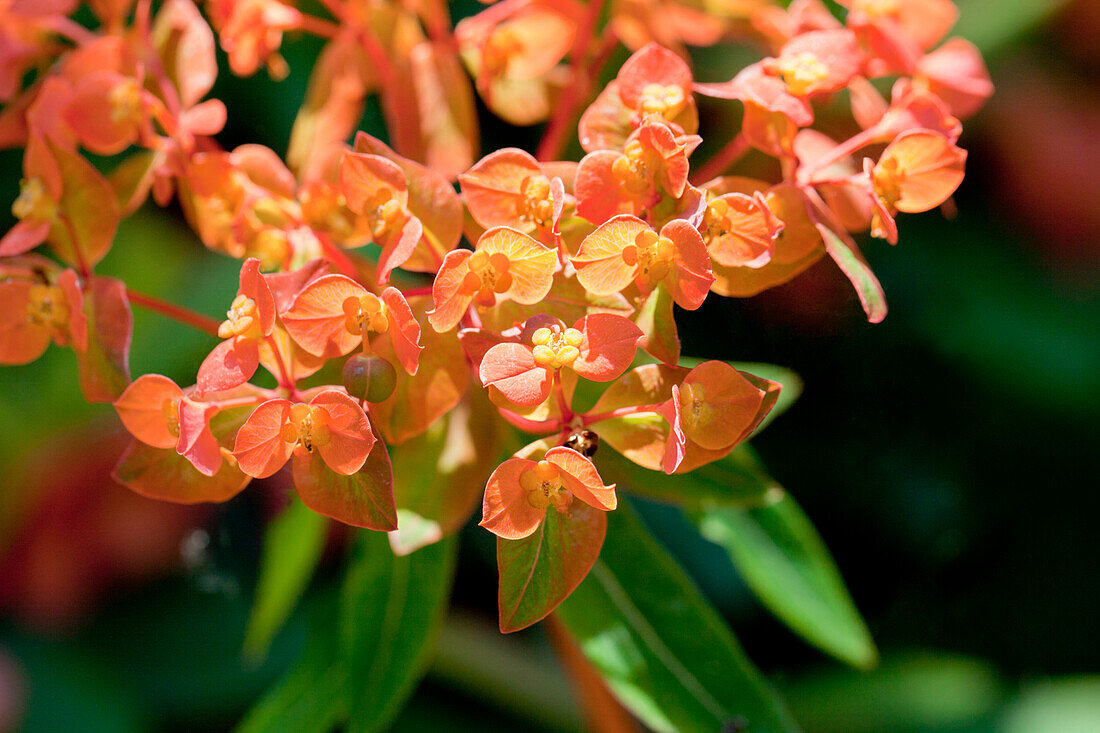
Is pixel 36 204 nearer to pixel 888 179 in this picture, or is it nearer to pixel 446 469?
pixel 446 469

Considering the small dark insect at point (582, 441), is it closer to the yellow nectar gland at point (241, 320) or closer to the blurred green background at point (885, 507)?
the yellow nectar gland at point (241, 320)

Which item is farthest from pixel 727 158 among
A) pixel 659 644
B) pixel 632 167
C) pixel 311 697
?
pixel 311 697

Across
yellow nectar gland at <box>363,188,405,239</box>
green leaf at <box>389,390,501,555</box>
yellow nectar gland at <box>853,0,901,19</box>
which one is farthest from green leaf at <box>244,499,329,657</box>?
yellow nectar gland at <box>853,0,901,19</box>

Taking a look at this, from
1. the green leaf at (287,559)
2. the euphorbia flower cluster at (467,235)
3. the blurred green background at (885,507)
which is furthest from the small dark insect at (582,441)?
the blurred green background at (885,507)

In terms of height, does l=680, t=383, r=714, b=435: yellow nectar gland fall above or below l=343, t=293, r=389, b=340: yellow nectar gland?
below

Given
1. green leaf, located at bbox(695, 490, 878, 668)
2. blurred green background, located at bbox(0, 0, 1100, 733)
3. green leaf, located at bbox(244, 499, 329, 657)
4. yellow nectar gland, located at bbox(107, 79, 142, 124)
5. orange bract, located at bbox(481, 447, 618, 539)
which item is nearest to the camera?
orange bract, located at bbox(481, 447, 618, 539)

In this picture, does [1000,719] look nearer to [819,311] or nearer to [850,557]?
[850,557]

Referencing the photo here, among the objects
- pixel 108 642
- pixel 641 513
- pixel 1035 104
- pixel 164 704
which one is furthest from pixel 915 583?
pixel 108 642

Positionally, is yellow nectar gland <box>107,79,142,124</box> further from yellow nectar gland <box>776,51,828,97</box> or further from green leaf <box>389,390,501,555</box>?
yellow nectar gland <box>776,51,828,97</box>
